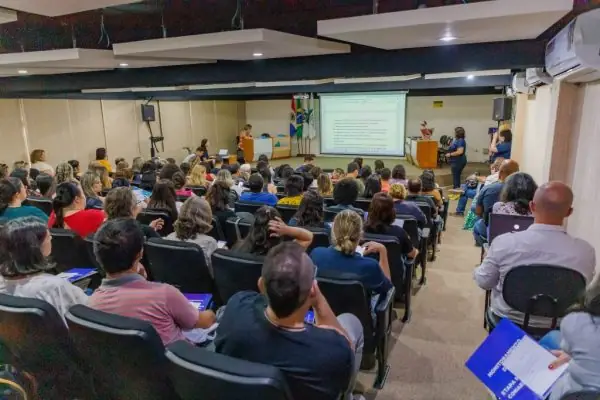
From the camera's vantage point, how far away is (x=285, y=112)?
50.8ft

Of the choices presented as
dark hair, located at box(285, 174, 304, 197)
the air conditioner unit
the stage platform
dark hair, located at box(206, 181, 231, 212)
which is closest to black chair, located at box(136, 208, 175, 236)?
dark hair, located at box(206, 181, 231, 212)

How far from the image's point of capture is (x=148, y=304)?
5.69 ft

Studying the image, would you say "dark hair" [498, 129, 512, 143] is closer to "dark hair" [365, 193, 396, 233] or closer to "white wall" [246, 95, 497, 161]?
"white wall" [246, 95, 497, 161]

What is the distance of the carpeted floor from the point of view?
2543 mm

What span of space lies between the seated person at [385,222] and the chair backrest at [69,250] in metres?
2.11

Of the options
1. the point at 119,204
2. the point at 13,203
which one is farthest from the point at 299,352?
the point at 13,203

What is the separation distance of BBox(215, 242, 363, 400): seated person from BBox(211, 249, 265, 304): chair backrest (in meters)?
0.84

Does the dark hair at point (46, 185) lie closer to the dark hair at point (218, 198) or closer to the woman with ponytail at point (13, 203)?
the woman with ponytail at point (13, 203)

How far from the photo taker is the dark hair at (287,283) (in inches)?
53.1

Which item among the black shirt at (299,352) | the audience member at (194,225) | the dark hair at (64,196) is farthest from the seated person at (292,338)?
the dark hair at (64,196)

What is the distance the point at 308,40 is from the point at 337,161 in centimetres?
937

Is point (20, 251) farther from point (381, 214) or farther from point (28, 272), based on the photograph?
point (381, 214)

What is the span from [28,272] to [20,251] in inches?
4.4

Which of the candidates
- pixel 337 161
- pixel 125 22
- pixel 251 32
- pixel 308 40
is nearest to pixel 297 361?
pixel 251 32
